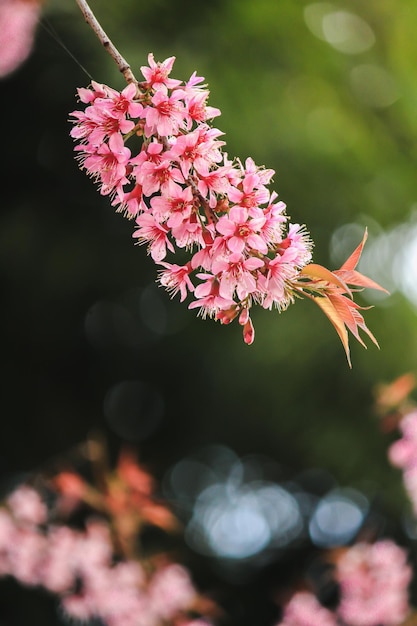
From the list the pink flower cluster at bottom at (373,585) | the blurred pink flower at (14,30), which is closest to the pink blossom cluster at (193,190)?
the blurred pink flower at (14,30)

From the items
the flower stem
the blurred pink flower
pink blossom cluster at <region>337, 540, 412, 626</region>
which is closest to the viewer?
the flower stem

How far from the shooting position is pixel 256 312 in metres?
2.16

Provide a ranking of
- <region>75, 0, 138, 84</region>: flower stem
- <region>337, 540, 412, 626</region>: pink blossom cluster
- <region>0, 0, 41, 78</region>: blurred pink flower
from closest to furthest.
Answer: <region>75, 0, 138, 84</region>: flower stem → <region>0, 0, 41, 78</region>: blurred pink flower → <region>337, 540, 412, 626</region>: pink blossom cluster

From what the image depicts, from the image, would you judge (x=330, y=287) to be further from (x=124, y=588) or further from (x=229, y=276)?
(x=124, y=588)

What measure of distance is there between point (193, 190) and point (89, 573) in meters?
1.71

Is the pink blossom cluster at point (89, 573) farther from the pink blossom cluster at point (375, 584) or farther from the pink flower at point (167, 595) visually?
the pink blossom cluster at point (375, 584)

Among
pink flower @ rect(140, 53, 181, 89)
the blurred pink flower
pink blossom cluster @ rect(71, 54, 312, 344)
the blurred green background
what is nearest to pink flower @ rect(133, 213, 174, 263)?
pink blossom cluster @ rect(71, 54, 312, 344)

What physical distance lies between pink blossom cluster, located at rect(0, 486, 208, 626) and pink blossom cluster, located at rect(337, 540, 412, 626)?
0.48 metres

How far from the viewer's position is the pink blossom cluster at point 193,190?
548 millimetres

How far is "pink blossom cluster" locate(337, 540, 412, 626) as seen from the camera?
187 centimetres

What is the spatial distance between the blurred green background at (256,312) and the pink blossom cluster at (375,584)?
1.53 feet

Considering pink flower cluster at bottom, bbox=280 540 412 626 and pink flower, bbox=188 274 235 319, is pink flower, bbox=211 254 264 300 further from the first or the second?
pink flower cluster at bottom, bbox=280 540 412 626

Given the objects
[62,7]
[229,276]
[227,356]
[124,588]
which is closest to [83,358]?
[227,356]

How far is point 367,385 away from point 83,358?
1115 millimetres
